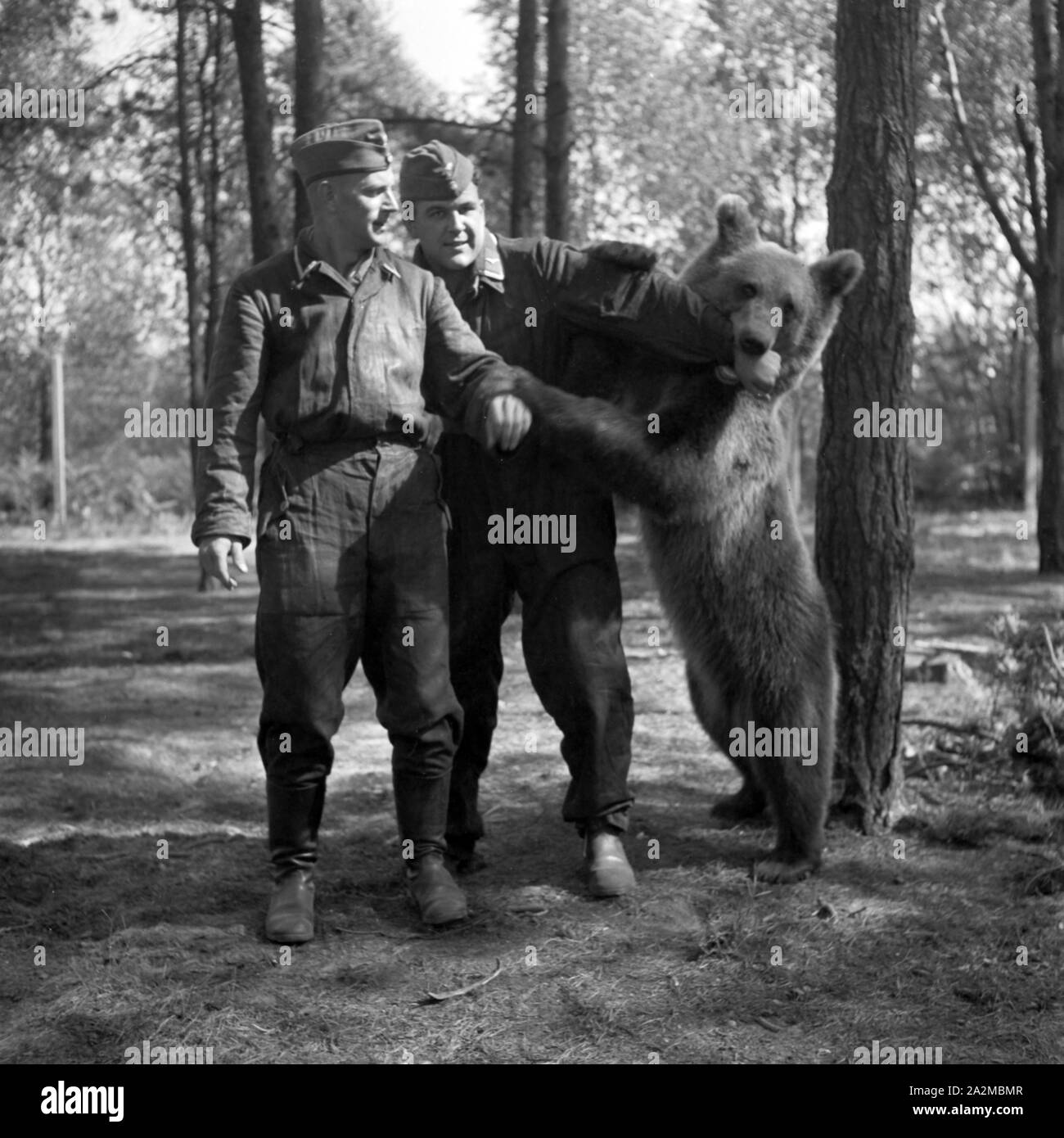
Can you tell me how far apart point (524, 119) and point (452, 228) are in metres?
6.97

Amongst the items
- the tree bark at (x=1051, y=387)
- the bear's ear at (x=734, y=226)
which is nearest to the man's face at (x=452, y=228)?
the bear's ear at (x=734, y=226)

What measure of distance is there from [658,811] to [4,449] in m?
30.7

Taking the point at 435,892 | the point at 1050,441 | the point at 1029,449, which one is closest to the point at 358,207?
Answer: the point at 435,892

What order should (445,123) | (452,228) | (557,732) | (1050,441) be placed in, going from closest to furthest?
(452,228), (557,732), (445,123), (1050,441)

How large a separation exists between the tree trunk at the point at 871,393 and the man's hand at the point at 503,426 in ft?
5.73

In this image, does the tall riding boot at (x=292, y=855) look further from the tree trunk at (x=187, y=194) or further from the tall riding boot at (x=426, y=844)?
the tree trunk at (x=187, y=194)

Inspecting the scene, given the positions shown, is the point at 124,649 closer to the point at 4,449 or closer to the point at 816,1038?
the point at 816,1038

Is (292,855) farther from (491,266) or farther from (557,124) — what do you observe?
(557,124)

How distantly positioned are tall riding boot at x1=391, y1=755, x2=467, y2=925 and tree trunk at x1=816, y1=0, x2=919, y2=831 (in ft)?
6.07

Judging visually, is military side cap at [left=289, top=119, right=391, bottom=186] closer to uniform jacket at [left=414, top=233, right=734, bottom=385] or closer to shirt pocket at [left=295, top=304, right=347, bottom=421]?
shirt pocket at [left=295, top=304, right=347, bottom=421]

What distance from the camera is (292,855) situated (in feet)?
14.1

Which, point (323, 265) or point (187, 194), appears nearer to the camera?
point (323, 265)

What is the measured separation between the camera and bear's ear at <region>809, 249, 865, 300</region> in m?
4.97

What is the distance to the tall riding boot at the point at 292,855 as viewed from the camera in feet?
13.8
